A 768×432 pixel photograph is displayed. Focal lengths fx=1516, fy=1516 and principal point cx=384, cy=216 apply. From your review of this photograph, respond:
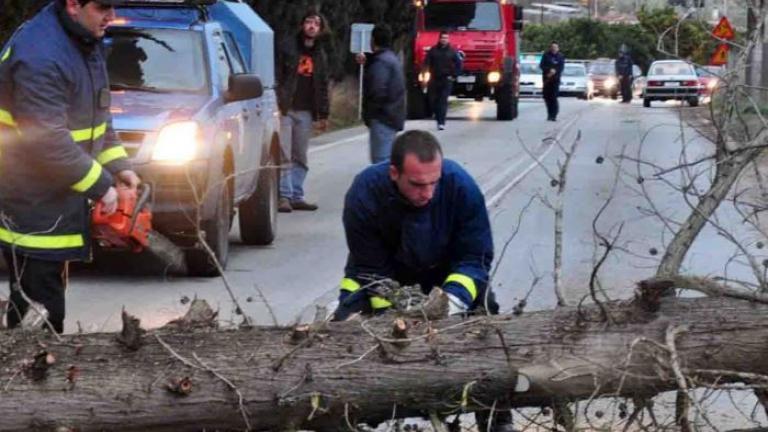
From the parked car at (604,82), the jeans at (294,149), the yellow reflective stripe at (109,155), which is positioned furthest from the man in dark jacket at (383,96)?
the parked car at (604,82)

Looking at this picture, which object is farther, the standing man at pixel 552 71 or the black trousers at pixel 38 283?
the standing man at pixel 552 71

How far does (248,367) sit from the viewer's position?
4.59 m

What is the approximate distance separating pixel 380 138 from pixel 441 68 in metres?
15.9

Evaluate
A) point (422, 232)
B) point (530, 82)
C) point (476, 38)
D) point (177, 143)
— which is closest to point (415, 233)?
point (422, 232)

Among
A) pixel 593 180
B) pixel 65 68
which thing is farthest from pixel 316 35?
pixel 65 68

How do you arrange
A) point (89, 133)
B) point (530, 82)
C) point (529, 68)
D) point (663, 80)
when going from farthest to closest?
point (529, 68) → point (530, 82) → point (663, 80) → point (89, 133)

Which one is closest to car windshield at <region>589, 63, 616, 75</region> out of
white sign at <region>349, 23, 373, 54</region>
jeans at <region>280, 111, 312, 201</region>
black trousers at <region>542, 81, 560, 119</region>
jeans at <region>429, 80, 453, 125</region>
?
black trousers at <region>542, 81, 560, 119</region>

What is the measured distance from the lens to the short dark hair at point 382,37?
12938 millimetres

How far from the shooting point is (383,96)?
12969 mm

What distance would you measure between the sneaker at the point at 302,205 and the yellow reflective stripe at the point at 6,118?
898 cm

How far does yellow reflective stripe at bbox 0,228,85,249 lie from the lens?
538cm

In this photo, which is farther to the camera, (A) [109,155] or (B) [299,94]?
(B) [299,94]

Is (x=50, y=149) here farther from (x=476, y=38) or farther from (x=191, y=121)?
(x=476, y=38)

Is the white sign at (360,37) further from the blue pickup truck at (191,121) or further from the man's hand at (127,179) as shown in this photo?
the man's hand at (127,179)
